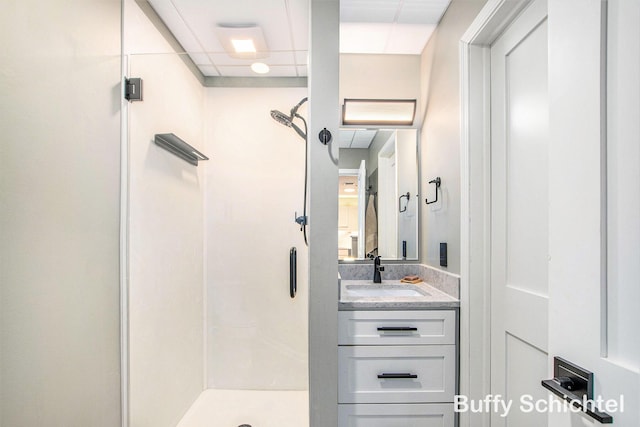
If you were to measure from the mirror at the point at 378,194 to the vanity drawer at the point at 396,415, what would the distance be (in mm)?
895

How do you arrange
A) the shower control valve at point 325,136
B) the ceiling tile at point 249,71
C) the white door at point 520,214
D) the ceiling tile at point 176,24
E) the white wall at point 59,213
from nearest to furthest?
1. the white wall at point 59,213
2. the white door at point 520,214
3. the shower control valve at point 325,136
4. the ceiling tile at point 176,24
5. the ceiling tile at point 249,71

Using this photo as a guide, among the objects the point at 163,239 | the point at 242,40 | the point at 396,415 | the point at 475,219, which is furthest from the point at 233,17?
the point at 396,415

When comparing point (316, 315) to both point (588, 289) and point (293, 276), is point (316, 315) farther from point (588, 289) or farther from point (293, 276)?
point (588, 289)

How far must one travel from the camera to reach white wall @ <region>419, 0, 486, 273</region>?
5.16 ft

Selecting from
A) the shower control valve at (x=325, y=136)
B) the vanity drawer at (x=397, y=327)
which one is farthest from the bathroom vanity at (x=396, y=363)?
the shower control valve at (x=325, y=136)

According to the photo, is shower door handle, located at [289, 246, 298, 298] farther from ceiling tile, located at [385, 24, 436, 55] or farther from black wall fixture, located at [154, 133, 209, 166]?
ceiling tile, located at [385, 24, 436, 55]

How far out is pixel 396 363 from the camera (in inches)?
57.1

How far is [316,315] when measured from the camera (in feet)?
4.52

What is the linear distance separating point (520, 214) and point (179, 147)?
177cm

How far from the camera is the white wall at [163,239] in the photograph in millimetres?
1442

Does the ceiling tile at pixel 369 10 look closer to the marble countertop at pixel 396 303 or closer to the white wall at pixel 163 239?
the white wall at pixel 163 239

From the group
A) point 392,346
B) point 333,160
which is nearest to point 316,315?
point 392,346

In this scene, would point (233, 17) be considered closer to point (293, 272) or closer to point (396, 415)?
point (293, 272)

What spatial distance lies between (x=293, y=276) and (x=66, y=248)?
3.90 feet
